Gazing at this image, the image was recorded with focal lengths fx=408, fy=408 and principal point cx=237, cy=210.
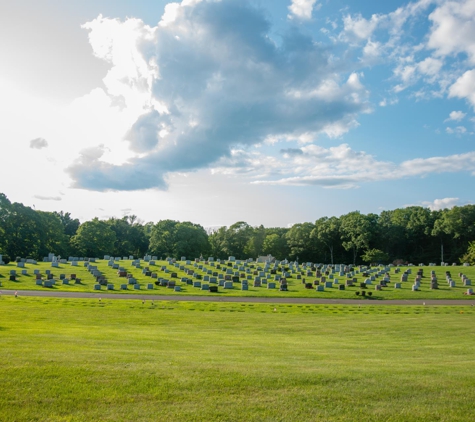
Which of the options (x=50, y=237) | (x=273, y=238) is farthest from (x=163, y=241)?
(x=273, y=238)

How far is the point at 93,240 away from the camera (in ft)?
Answer: 303

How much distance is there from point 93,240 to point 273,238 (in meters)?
45.6

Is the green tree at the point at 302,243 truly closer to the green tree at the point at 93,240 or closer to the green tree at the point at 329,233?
the green tree at the point at 329,233

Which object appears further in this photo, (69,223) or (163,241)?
(69,223)

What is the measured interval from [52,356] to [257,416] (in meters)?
5.54

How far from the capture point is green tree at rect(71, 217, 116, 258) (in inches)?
3605

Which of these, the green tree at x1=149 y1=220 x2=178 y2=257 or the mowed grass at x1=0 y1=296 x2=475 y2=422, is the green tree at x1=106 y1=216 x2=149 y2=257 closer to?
the green tree at x1=149 y1=220 x2=178 y2=257

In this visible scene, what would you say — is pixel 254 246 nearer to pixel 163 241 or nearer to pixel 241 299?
pixel 163 241

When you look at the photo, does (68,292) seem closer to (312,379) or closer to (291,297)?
(291,297)

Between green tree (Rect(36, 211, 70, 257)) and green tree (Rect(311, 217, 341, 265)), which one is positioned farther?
green tree (Rect(311, 217, 341, 265))

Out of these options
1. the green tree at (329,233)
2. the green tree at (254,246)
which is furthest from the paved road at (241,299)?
the green tree at (254,246)

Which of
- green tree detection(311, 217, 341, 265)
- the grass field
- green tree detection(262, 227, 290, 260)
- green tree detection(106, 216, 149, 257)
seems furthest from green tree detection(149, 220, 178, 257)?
the grass field

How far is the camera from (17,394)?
7305 mm

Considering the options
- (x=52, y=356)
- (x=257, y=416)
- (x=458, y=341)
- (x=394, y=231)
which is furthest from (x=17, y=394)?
(x=394, y=231)
